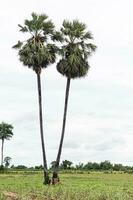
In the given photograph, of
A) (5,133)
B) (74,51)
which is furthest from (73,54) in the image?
(5,133)

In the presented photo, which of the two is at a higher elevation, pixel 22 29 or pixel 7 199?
pixel 22 29

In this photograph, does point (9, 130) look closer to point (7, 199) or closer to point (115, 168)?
point (115, 168)

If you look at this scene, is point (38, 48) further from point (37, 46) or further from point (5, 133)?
point (5, 133)

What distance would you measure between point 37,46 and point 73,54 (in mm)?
3437

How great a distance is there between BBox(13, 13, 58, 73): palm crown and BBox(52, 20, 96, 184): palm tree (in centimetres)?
118

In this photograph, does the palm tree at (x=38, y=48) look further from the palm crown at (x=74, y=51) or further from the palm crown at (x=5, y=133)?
the palm crown at (x=5, y=133)

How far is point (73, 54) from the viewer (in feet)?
192

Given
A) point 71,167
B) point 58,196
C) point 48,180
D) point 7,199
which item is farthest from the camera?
point 71,167

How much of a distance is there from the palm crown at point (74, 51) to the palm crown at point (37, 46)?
1.16m

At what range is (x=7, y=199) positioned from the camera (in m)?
30.4

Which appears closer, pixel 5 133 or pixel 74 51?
pixel 74 51

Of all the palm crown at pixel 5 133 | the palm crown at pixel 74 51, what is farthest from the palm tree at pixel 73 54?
the palm crown at pixel 5 133

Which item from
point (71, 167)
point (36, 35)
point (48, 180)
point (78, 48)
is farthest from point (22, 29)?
point (71, 167)

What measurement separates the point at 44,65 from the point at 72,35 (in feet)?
12.7
